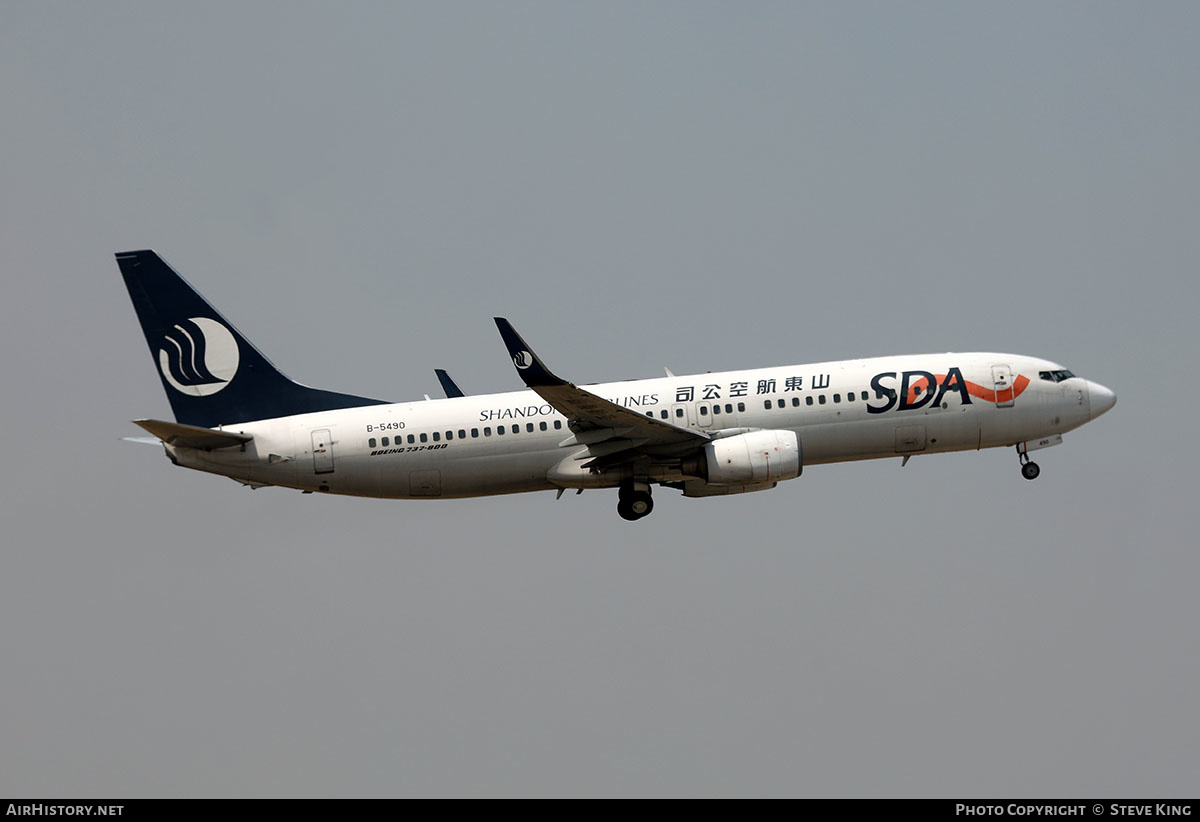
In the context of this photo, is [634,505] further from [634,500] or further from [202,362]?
[202,362]

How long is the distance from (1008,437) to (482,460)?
17.1 m

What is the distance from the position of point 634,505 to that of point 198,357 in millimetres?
15332

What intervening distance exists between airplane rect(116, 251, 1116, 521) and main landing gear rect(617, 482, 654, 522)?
0.15ft

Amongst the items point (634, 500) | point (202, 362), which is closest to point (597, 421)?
point (634, 500)

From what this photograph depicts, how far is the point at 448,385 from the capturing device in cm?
4984

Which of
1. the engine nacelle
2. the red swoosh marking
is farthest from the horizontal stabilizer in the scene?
the red swoosh marking

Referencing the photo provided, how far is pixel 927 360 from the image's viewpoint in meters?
47.0

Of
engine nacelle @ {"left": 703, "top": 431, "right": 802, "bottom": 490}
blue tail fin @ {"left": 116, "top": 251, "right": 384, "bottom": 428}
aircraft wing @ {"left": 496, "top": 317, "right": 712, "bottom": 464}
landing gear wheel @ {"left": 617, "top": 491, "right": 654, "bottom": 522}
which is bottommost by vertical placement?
landing gear wheel @ {"left": 617, "top": 491, "right": 654, "bottom": 522}

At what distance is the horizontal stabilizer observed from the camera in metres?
43.5

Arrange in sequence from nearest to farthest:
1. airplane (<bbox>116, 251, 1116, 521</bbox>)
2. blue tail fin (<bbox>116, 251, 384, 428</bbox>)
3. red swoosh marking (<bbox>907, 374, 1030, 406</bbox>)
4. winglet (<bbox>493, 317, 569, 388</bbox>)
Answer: winglet (<bbox>493, 317, 569, 388</bbox>) → airplane (<bbox>116, 251, 1116, 521</bbox>) → red swoosh marking (<bbox>907, 374, 1030, 406</bbox>) → blue tail fin (<bbox>116, 251, 384, 428</bbox>)

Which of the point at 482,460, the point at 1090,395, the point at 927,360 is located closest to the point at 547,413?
the point at 482,460

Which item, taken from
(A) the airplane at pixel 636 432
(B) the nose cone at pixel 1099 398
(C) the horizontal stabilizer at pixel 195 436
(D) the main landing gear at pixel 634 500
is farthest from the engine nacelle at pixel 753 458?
(C) the horizontal stabilizer at pixel 195 436

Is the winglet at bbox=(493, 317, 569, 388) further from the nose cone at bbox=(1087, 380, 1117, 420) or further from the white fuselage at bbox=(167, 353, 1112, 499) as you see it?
the nose cone at bbox=(1087, 380, 1117, 420)

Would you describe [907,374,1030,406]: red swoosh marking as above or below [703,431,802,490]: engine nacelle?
above
